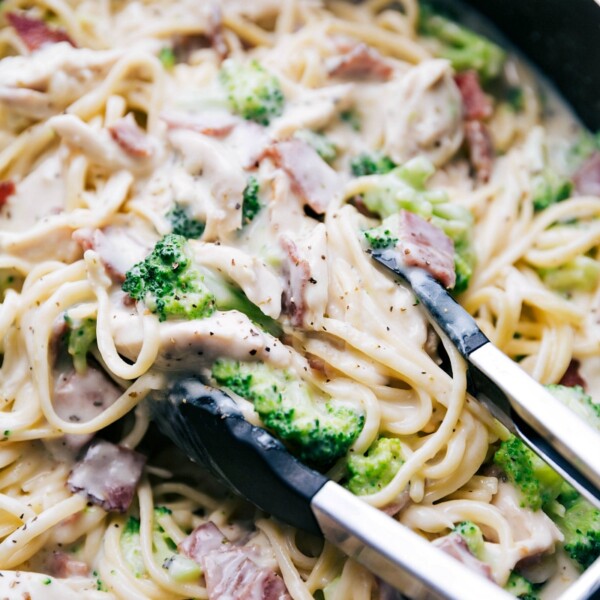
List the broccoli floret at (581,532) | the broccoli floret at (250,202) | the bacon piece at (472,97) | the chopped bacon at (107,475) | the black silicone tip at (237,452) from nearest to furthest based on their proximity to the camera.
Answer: the black silicone tip at (237,452) → the broccoli floret at (581,532) → the chopped bacon at (107,475) → the broccoli floret at (250,202) → the bacon piece at (472,97)

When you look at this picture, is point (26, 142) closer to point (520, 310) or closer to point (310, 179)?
point (310, 179)

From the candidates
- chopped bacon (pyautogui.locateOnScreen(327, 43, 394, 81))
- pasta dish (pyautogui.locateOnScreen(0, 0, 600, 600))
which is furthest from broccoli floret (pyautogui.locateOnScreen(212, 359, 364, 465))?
chopped bacon (pyautogui.locateOnScreen(327, 43, 394, 81))

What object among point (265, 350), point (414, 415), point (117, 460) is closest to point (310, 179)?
point (265, 350)

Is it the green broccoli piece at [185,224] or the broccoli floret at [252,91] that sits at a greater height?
the broccoli floret at [252,91]

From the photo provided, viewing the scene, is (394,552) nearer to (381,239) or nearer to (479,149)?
(381,239)

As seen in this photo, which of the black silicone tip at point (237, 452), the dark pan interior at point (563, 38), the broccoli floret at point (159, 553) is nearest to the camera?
the black silicone tip at point (237, 452)

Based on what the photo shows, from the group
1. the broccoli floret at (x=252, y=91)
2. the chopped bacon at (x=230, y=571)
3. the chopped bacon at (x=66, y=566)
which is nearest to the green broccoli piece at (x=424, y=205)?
the broccoli floret at (x=252, y=91)

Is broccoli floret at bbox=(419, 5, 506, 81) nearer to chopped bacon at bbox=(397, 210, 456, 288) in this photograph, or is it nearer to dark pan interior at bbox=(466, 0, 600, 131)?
dark pan interior at bbox=(466, 0, 600, 131)

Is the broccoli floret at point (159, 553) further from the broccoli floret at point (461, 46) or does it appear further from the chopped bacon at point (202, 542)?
the broccoli floret at point (461, 46)
